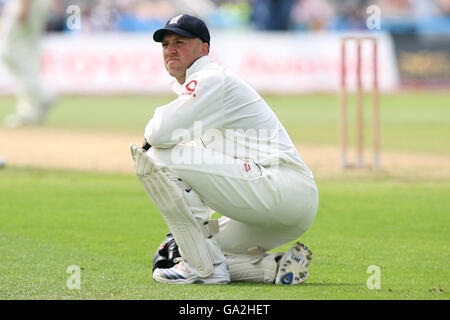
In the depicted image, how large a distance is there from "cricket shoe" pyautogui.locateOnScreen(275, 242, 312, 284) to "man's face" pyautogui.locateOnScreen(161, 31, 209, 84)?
1.18 meters

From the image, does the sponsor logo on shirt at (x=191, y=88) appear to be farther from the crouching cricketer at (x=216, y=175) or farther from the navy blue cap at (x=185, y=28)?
the navy blue cap at (x=185, y=28)

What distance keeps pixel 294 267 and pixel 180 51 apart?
1.34m

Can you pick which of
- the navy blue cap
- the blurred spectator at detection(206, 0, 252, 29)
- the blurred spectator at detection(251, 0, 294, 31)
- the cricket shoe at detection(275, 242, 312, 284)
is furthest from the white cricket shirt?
the blurred spectator at detection(206, 0, 252, 29)

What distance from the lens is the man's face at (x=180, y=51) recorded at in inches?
199

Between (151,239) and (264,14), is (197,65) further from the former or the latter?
(264,14)

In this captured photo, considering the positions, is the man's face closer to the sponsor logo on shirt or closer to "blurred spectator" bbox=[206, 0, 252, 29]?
the sponsor logo on shirt

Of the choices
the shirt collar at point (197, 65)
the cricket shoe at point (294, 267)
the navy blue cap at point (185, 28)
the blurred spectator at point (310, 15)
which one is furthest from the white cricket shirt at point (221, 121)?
the blurred spectator at point (310, 15)

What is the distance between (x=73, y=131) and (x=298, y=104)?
7406 mm

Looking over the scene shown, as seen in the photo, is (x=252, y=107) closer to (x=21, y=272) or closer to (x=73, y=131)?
(x=21, y=272)

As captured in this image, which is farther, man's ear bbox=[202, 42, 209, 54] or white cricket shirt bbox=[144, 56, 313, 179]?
man's ear bbox=[202, 42, 209, 54]

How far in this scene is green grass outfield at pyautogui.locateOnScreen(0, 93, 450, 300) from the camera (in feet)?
→ 15.4

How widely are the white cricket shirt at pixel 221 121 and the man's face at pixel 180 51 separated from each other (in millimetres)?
50

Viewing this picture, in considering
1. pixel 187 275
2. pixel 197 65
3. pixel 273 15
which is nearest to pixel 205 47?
pixel 197 65

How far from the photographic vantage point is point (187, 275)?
4938 mm
